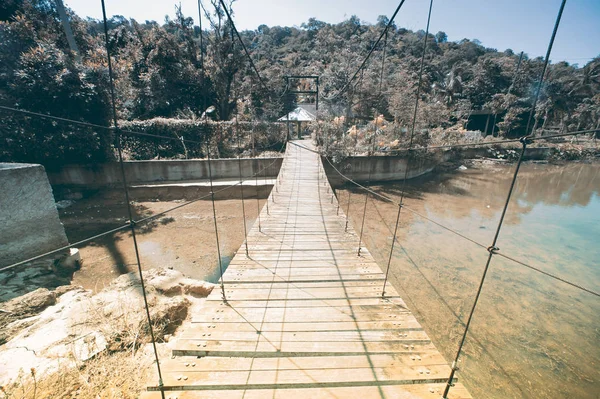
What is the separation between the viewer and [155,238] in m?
5.80

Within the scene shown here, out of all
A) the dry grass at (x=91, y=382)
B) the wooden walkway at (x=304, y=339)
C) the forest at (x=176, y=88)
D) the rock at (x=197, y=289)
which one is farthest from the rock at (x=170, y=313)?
the forest at (x=176, y=88)

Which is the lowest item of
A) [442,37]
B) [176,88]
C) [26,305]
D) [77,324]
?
[26,305]

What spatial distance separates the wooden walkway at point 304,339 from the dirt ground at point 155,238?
2.39m

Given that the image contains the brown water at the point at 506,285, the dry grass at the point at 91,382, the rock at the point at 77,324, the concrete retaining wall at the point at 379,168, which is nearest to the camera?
the dry grass at the point at 91,382

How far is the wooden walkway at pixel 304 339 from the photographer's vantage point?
1.61 metres

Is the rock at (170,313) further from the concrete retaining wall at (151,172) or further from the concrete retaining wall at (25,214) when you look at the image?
the concrete retaining wall at (151,172)

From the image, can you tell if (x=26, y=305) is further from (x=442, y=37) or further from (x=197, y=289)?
(x=442, y=37)

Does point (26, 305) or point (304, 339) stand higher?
point (304, 339)

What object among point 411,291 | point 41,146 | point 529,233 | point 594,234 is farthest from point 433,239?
point 41,146

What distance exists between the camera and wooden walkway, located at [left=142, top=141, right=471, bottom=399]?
5.28ft

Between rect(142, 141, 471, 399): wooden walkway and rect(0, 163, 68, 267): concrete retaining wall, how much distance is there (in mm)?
3651

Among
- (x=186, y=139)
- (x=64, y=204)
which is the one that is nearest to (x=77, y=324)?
(x=64, y=204)

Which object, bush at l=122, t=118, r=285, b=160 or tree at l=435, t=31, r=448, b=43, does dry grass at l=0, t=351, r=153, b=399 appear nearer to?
bush at l=122, t=118, r=285, b=160

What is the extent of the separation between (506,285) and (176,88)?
14983mm
